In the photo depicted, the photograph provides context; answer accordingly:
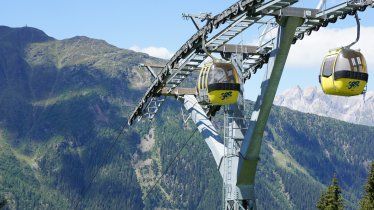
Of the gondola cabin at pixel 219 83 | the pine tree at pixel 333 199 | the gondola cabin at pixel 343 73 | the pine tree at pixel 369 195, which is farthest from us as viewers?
the pine tree at pixel 333 199

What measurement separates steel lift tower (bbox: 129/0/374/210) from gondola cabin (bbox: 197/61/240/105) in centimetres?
110

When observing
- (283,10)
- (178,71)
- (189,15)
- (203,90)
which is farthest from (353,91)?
(178,71)

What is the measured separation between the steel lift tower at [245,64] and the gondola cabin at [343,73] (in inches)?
77.2

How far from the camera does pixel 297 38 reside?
85.6 feet

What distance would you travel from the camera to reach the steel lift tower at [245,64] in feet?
72.4

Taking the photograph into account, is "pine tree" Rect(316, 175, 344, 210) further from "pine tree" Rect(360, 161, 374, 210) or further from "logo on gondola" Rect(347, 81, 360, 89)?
"logo on gondola" Rect(347, 81, 360, 89)

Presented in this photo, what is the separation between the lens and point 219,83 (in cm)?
2216

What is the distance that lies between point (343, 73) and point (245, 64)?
11995mm

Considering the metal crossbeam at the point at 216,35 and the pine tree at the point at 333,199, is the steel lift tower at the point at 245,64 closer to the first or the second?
the metal crossbeam at the point at 216,35

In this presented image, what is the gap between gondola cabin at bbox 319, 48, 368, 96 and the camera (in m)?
19.5

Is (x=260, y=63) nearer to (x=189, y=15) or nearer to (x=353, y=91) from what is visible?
(x=189, y=15)

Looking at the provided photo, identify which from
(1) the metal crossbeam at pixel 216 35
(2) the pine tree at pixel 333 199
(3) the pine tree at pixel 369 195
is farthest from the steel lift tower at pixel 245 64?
(2) the pine tree at pixel 333 199

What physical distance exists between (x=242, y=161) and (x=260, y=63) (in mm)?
6179

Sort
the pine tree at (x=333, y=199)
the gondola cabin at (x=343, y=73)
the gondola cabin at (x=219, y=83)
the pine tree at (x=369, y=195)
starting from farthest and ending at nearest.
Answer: the pine tree at (x=333, y=199)
the pine tree at (x=369, y=195)
the gondola cabin at (x=219, y=83)
the gondola cabin at (x=343, y=73)
